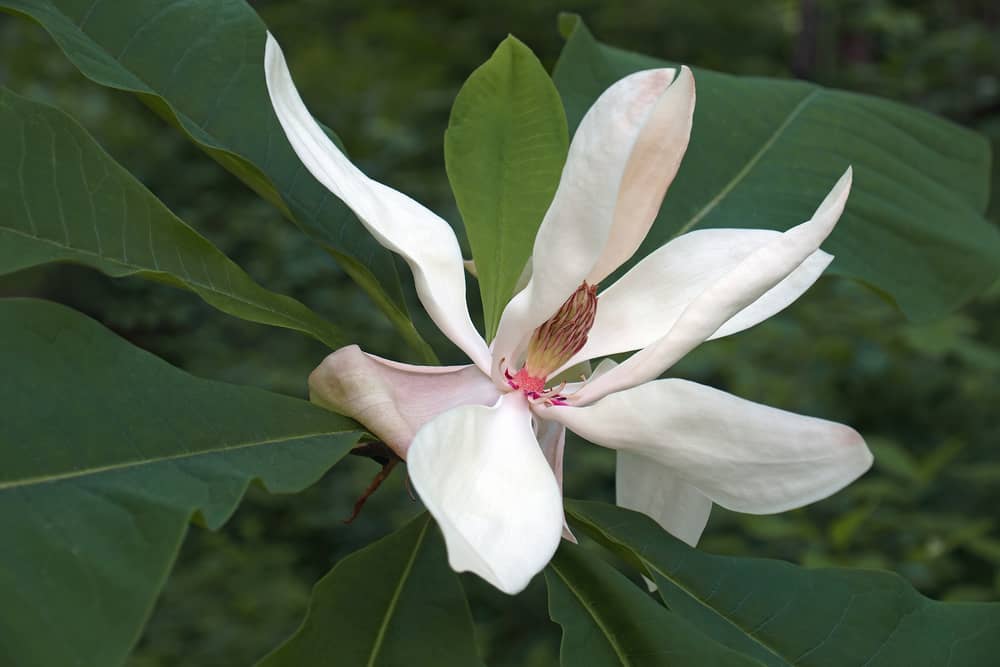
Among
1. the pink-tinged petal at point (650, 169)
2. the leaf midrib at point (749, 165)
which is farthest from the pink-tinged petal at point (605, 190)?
the leaf midrib at point (749, 165)

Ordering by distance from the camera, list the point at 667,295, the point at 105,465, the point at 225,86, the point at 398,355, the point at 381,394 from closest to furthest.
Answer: the point at 105,465 → the point at 381,394 → the point at 667,295 → the point at 225,86 → the point at 398,355

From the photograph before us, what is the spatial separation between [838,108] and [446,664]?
95 cm

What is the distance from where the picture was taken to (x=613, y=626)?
2.92 feet

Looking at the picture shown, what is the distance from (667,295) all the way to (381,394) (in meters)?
0.27

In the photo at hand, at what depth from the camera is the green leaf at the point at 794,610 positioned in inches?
36.0

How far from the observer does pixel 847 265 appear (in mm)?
1265

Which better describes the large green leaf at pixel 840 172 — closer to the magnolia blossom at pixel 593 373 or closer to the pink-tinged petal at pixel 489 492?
the magnolia blossom at pixel 593 373

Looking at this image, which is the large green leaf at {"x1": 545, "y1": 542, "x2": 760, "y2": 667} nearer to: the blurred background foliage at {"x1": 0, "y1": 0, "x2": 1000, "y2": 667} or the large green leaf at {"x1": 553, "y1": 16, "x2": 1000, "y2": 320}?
the large green leaf at {"x1": 553, "y1": 16, "x2": 1000, "y2": 320}

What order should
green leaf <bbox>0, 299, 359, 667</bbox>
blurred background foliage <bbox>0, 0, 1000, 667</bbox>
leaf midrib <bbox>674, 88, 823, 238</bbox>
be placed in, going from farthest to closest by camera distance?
blurred background foliage <bbox>0, 0, 1000, 667</bbox> < leaf midrib <bbox>674, 88, 823, 238</bbox> < green leaf <bbox>0, 299, 359, 667</bbox>

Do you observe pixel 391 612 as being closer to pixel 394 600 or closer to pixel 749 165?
pixel 394 600

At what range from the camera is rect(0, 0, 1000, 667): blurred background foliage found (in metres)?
2.71

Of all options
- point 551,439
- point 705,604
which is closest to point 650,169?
point 551,439

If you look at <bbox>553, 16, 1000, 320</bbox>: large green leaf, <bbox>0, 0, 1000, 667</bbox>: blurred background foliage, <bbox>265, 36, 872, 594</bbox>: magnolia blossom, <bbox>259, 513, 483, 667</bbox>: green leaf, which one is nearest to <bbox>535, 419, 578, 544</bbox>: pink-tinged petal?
<bbox>265, 36, 872, 594</bbox>: magnolia blossom

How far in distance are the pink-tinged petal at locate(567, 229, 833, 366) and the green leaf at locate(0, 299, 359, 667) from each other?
25 centimetres
